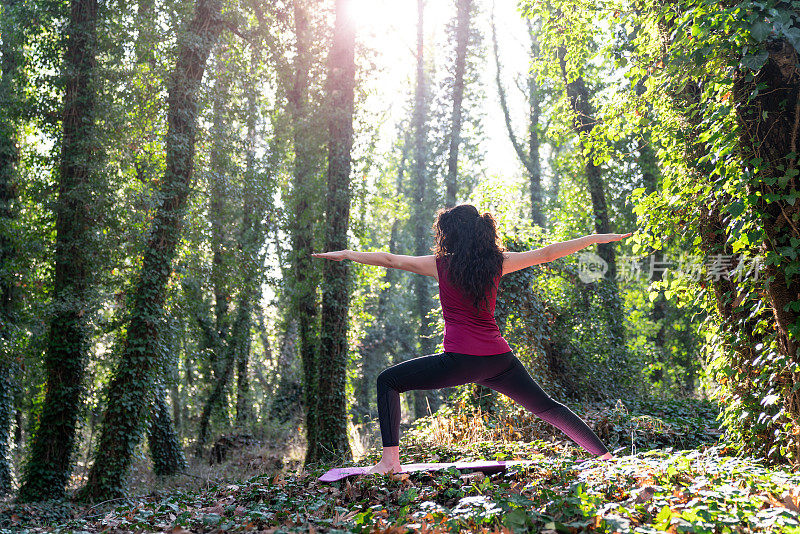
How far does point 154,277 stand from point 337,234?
3.88 metres

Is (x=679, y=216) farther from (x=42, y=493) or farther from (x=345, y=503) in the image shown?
(x=42, y=493)

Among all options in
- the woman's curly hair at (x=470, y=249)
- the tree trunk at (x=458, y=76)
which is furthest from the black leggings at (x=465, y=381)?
the tree trunk at (x=458, y=76)

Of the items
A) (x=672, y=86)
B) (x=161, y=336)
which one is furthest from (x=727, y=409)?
(x=161, y=336)

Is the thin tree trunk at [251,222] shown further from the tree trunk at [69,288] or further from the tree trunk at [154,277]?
the tree trunk at [69,288]

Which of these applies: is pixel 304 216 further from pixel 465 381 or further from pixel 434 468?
pixel 465 381

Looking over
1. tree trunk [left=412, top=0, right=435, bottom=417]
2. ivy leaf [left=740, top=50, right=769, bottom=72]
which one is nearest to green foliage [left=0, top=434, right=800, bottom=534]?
→ ivy leaf [left=740, top=50, right=769, bottom=72]

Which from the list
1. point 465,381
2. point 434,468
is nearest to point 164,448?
point 434,468

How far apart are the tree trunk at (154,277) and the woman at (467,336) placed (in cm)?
859

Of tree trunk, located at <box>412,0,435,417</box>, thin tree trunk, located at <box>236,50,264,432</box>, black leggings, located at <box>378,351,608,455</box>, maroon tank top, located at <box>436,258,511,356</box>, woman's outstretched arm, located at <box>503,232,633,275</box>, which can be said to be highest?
tree trunk, located at <box>412,0,435,417</box>

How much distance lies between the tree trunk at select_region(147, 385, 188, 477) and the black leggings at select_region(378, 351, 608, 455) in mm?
12044

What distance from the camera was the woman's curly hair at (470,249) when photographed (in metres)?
4.93

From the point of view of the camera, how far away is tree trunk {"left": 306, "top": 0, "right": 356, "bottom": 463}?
451 inches

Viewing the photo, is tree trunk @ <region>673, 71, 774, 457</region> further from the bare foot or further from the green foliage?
the bare foot

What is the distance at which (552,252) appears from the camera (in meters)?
Answer: 5.08
